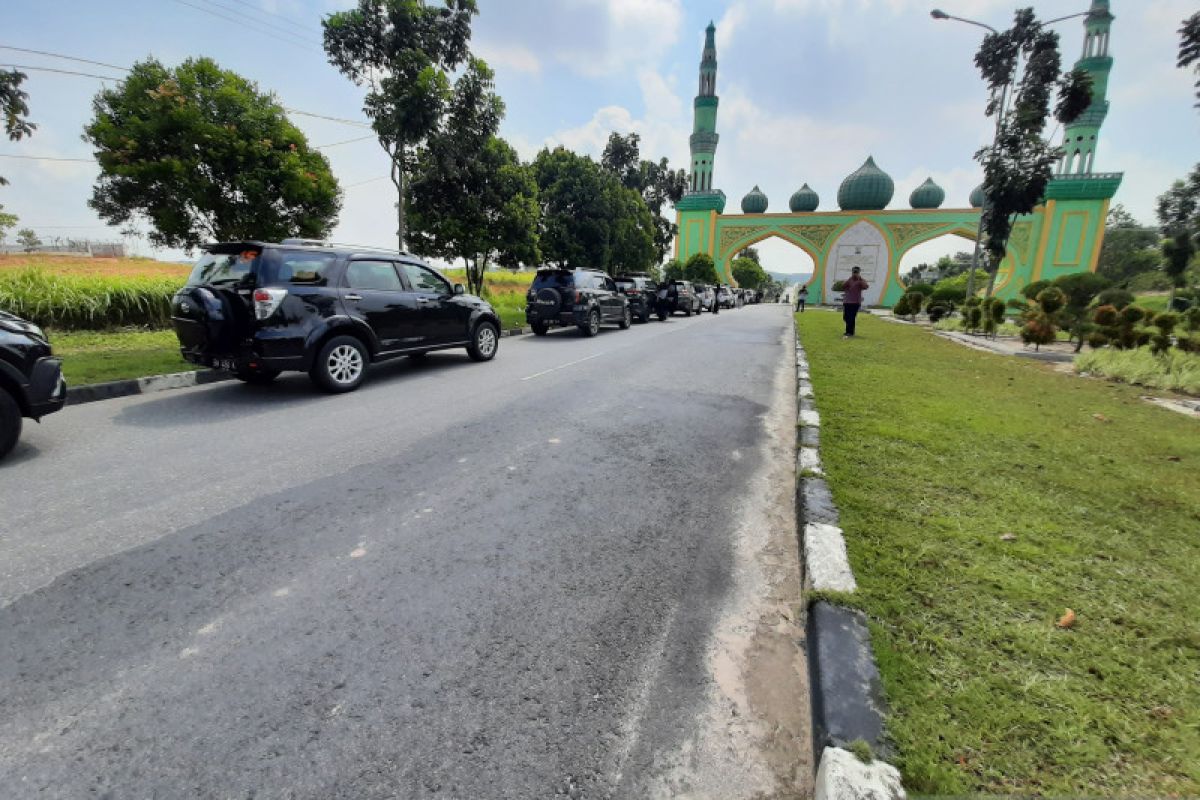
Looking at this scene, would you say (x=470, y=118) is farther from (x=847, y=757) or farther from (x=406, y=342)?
(x=847, y=757)

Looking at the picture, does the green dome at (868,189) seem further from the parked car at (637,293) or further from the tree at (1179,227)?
the parked car at (637,293)

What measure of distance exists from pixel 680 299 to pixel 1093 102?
43027mm

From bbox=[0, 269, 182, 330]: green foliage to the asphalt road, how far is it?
7.60 meters

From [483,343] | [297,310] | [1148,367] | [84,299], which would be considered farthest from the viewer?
[84,299]

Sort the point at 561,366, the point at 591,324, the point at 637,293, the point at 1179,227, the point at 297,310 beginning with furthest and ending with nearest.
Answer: the point at 1179,227
the point at 637,293
the point at 591,324
the point at 561,366
the point at 297,310

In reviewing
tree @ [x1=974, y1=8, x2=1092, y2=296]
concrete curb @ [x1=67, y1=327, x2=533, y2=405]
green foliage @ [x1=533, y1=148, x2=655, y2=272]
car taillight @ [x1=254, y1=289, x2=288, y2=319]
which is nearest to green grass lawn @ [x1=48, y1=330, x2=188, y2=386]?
concrete curb @ [x1=67, y1=327, x2=533, y2=405]

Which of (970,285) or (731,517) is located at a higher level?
(970,285)

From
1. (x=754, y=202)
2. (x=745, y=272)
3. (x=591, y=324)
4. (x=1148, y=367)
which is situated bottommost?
(x=1148, y=367)

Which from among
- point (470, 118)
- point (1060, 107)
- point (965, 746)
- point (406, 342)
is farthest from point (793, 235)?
point (965, 746)

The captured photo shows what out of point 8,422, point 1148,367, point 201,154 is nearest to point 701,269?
point 201,154

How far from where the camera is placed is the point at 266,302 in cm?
551

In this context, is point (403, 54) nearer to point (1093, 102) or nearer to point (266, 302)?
point (266, 302)

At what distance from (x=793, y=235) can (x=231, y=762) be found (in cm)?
5740

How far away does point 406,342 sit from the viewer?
713 centimetres
